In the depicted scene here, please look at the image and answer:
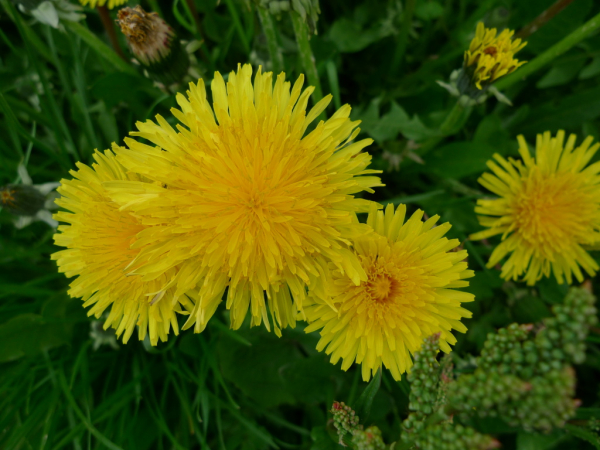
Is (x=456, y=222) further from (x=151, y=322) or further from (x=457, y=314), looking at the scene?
(x=151, y=322)

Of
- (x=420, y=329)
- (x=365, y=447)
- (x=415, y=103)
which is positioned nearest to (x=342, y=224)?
(x=420, y=329)

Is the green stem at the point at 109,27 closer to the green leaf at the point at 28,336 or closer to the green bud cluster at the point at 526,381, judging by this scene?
the green leaf at the point at 28,336

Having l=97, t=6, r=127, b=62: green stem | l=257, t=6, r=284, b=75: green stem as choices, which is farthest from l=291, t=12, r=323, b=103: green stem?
l=97, t=6, r=127, b=62: green stem

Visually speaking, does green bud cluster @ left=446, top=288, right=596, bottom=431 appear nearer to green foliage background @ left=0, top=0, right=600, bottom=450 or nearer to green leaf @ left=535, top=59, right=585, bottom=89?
green foliage background @ left=0, top=0, right=600, bottom=450

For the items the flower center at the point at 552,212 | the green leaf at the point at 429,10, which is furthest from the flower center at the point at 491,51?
the green leaf at the point at 429,10

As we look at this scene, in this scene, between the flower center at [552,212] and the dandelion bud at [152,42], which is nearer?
the dandelion bud at [152,42]
